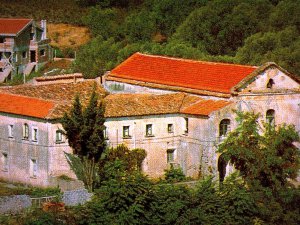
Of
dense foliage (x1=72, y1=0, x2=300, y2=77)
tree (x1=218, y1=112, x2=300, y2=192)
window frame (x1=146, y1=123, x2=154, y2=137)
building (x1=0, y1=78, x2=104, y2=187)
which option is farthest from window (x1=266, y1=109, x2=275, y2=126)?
dense foliage (x1=72, y1=0, x2=300, y2=77)

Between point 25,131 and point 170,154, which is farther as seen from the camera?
point 170,154

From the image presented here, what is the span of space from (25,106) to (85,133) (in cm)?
529

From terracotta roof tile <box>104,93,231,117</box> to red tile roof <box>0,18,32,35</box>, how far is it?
30.2 meters

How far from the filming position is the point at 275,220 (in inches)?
1832

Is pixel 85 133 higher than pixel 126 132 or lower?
→ lower

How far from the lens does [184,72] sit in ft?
189

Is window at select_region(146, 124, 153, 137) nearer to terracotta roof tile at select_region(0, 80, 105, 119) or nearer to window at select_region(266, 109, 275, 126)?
terracotta roof tile at select_region(0, 80, 105, 119)

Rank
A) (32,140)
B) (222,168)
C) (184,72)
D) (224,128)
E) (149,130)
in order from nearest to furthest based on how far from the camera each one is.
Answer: (32,140), (224,128), (222,168), (149,130), (184,72)

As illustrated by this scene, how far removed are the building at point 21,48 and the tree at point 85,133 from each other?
108 feet

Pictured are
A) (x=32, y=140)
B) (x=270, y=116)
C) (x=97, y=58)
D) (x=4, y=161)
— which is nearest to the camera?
(x=32, y=140)

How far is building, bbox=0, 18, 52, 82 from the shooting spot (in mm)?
84062

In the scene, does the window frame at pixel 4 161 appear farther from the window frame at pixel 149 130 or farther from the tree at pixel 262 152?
the tree at pixel 262 152

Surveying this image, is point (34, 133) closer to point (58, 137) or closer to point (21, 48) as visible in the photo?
point (58, 137)

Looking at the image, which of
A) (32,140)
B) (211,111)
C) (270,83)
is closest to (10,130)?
(32,140)
